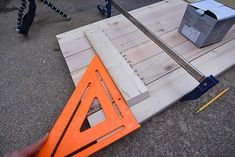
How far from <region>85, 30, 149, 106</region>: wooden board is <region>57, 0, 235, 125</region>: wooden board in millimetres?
50

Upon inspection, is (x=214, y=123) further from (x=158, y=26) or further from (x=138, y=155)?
(x=158, y=26)

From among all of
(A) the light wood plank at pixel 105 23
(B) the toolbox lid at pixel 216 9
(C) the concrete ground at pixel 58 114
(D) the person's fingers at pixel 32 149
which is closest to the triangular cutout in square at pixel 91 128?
(D) the person's fingers at pixel 32 149

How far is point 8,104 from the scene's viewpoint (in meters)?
1.01

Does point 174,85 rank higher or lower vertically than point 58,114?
higher

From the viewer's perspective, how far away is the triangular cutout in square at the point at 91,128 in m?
0.72

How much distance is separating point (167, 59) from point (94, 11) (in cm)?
116

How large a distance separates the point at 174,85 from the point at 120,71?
1.07 ft

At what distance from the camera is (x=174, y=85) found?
91 cm

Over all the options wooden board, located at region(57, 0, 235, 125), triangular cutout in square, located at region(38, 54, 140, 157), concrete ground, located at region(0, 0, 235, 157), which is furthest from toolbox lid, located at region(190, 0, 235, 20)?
triangular cutout in square, located at region(38, 54, 140, 157)

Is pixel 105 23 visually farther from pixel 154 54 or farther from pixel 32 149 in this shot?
pixel 32 149

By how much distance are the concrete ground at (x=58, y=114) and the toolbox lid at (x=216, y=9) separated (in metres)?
0.40

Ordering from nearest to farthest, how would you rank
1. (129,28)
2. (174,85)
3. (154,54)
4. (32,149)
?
(32,149), (174,85), (154,54), (129,28)

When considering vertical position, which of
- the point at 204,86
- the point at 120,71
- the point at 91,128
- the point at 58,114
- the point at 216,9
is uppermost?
the point at 216,9

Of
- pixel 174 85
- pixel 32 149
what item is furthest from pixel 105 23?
pixel 32 149
